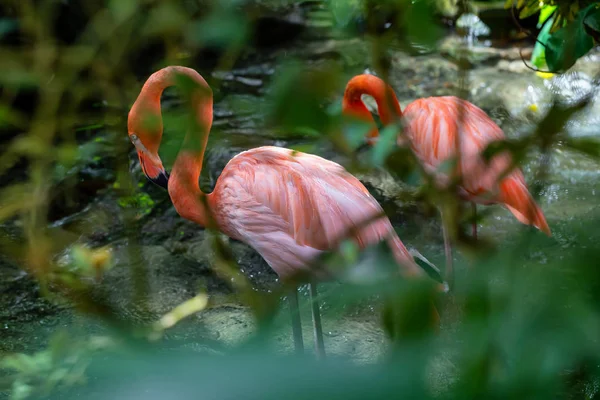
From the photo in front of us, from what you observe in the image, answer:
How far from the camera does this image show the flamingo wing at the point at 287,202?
73.7 inches

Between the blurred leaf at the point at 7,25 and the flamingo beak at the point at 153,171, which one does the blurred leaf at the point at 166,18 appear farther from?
the flamingo beak at the point at 153,171

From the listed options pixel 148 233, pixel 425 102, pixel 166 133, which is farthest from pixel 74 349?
pixel 148 233

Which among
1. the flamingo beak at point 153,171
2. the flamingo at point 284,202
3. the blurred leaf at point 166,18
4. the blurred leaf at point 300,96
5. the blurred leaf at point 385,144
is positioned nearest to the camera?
the blurred leaf at point 300,96

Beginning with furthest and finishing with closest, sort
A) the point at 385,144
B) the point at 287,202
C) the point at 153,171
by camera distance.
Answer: the point at 153,171
the point at 287,202
the point at 385,144

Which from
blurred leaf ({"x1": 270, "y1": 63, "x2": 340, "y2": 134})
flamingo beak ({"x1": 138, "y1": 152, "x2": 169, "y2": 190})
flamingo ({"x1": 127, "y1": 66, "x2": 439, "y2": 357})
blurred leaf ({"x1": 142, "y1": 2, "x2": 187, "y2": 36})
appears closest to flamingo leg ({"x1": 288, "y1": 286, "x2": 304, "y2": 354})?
blurred leaf ({"x1": 270, "y1": 63, "x2": 340, "y2": 134})

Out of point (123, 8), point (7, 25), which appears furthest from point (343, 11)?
point (7, 25)

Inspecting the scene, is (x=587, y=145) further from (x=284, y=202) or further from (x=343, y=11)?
(x=284, y=202)

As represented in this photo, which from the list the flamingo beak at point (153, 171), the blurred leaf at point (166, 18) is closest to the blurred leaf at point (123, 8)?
the blurred leaf at point (166, 18)

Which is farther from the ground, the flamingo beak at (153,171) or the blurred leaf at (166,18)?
the blurred leaf at (166,18)

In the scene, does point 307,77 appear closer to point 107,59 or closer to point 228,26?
point 228,26

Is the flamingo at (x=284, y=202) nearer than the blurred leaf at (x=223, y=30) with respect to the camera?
No

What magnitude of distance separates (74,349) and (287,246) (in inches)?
60.0

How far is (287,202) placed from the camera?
193 centimetres

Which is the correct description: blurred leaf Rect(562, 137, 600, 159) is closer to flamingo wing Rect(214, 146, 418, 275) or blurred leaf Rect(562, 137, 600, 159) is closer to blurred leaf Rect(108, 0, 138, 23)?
blurred leaf Rect(108, 0, 138, 23)
